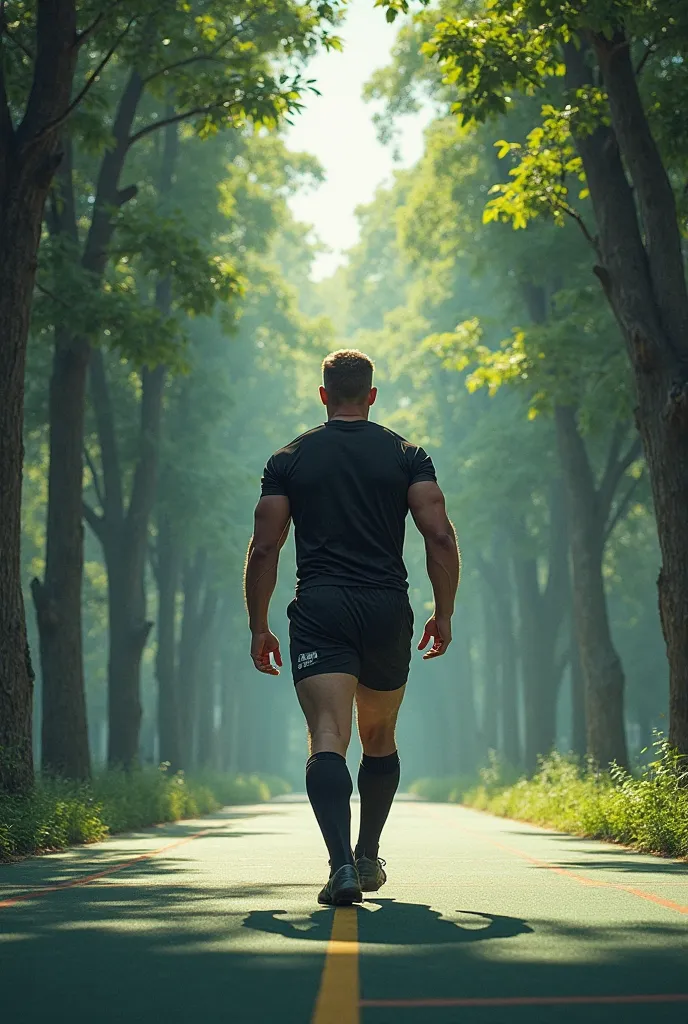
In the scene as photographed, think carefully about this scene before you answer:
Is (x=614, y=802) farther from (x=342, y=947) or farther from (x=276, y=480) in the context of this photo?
(x=342, y=947)


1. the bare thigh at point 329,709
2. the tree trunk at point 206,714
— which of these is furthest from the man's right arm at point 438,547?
the tree trunk at point 206,714

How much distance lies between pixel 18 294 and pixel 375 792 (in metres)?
7.66

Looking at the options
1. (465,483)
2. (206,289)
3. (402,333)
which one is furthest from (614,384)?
(402,333)

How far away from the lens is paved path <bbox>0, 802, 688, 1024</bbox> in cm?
436

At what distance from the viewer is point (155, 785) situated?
23078 mm

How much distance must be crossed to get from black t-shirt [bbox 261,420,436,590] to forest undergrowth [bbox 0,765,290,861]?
17.3ft

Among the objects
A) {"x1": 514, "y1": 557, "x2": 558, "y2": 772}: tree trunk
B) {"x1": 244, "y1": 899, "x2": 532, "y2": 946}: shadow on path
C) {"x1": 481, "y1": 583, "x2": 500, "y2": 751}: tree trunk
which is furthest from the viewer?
{"x1": 481, "y1": 583, "x2": 500, "y2": 751}: tree trunk

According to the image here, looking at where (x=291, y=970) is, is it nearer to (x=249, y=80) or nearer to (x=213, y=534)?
(x=249, y=80)

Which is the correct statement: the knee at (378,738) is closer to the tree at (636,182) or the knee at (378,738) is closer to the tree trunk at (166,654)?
the tree at (636,182)

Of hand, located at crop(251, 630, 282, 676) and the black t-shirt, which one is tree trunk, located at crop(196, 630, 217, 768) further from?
the black t-shirt

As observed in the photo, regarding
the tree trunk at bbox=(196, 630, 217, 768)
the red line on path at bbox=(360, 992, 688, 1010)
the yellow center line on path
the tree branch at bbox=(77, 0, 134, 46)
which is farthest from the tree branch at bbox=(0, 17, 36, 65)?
the tree trunk at bbox=(196, 630, 217, 768)

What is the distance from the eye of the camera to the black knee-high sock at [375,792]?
293 inches

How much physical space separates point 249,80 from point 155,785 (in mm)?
10919

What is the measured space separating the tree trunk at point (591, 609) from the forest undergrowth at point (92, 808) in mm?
6579
